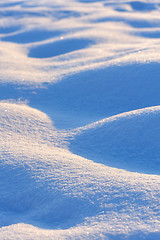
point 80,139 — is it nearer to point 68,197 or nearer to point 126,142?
point 126,142

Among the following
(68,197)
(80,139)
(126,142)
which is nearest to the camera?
(68,197)

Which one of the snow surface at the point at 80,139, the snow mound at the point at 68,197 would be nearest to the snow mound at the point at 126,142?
the snow surface at the point at 80,139

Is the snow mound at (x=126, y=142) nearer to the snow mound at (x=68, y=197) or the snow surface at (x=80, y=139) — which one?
the snow surface at (x=80, y=139)

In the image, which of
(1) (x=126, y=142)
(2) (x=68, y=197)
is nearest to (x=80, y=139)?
(1) (x=126, y=142)

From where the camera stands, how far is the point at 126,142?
1.83 meters

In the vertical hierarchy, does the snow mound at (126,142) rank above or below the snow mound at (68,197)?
above

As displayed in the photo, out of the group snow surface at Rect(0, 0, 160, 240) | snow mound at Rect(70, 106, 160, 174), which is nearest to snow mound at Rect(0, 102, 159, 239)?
snow surface at Rect(0, 0, 160, 240)

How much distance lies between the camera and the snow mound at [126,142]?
1729 mm

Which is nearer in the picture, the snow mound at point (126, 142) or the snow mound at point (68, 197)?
the snow mound at point (68, 197)

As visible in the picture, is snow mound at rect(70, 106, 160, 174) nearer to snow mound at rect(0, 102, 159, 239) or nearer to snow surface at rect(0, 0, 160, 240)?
snow surface at rect(0, 0, 160, 240)

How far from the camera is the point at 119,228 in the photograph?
1209mm

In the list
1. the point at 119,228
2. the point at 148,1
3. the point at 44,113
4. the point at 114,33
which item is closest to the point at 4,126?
the point at 44,113

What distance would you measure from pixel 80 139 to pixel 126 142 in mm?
295

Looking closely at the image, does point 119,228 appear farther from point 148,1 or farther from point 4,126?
point 148,1
